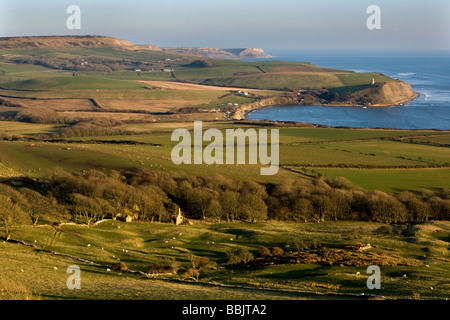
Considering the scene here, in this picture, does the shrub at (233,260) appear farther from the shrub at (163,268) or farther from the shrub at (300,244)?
the shrub at (300,244)

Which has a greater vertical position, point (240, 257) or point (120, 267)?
point (120, 267)

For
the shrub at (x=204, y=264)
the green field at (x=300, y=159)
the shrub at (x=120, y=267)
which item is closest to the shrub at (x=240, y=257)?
the shrub at (x=204, y=264)

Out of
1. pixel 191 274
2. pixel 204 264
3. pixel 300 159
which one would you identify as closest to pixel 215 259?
pixel 204 264

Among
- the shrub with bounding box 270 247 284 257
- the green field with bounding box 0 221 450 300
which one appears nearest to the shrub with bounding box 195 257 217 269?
the green field with bounding box 0 221 450 300

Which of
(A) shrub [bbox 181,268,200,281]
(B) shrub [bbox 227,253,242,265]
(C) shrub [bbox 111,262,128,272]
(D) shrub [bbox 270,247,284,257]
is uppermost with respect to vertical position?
(C) shrub [bbox 111,262,128,272]

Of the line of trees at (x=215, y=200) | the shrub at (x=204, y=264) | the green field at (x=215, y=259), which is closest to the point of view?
the green field at (x=215, y=259)

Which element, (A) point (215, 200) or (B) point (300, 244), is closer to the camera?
(B) point (300, 244)

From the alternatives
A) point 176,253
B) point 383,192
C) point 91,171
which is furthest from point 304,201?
point 91,171

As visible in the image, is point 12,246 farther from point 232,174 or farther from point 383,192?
point 383,192

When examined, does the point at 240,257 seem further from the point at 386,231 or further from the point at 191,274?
the point at 386,231

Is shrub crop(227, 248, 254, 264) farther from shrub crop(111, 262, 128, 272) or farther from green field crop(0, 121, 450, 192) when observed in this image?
green field crop(0, 121, 450, 192)
